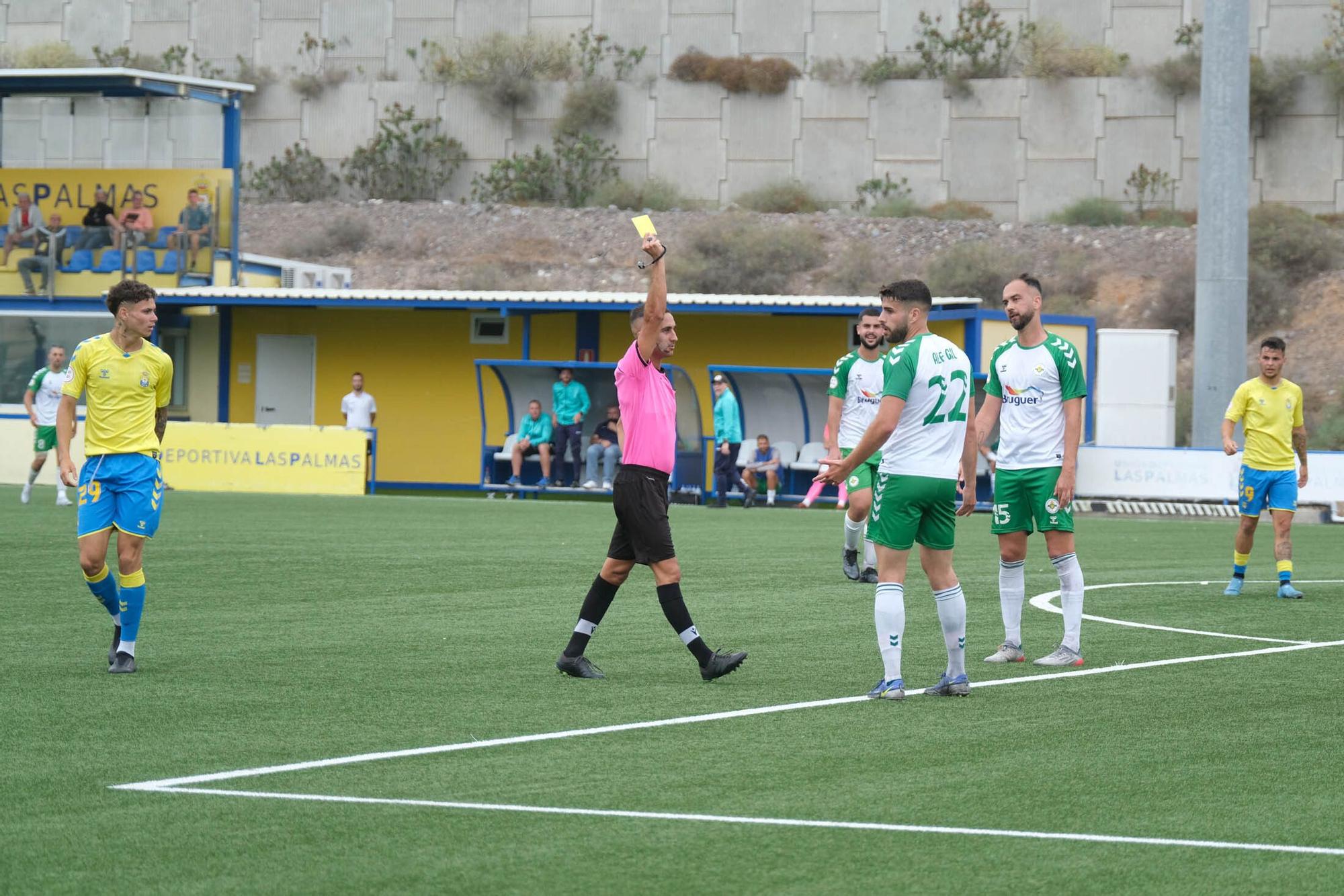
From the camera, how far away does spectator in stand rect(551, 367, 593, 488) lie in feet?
96.2

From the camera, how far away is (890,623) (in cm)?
819

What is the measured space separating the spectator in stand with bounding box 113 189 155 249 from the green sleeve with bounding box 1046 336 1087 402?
2792cm

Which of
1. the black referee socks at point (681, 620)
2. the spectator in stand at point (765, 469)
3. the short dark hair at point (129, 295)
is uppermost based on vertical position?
the short dark hair at point (129, 295)

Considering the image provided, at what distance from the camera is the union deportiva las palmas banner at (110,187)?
3512 centimetres

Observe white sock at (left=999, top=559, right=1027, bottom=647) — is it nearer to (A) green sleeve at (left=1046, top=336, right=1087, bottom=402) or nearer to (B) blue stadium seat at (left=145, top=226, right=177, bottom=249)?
(A) green sleeve at (left=1046, top=336, right=1087, bottom=402)

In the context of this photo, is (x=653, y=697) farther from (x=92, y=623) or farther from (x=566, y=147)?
(x=566, y=147)

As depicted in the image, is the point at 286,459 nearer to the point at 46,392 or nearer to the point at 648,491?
the point at 46,392

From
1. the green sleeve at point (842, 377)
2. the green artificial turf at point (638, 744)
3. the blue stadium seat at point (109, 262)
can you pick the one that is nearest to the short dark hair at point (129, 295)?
the green artificial turf at point (638, 744)

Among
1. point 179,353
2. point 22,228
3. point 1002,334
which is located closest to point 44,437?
point 179,353

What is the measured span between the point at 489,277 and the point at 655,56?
10.1m

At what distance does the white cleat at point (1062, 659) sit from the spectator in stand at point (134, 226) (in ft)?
92.5

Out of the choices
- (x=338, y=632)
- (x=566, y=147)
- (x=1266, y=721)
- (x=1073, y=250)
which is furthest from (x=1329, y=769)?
(x=566, y=147)

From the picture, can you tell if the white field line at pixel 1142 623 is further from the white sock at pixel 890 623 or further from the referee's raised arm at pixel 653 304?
the referee's raised arm at pixel 653 304

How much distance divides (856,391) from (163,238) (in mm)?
23324
